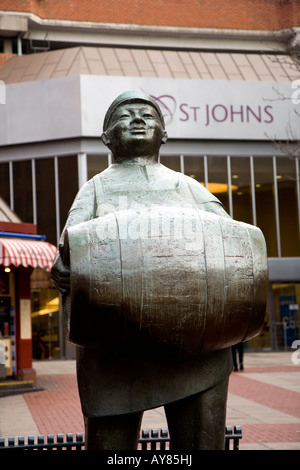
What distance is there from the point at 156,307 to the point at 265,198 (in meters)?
22.1

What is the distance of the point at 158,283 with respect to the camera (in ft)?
9.11

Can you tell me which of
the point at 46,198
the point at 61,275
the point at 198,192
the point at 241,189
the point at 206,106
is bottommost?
the point at 61,275

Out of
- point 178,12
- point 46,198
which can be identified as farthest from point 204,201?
point 178,12

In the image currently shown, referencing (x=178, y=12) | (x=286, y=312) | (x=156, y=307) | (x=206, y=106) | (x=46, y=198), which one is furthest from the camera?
(x=178, y=12)

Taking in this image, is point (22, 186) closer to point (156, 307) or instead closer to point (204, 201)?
point (204, 201)

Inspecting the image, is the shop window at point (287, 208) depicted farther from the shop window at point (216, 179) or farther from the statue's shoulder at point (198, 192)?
the statue's shoulder at point (198, 192)

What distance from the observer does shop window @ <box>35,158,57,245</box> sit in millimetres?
23141

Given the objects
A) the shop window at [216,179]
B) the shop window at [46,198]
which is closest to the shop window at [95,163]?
the shop window at [46,198]

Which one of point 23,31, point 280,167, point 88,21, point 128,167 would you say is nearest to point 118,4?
point 88,21

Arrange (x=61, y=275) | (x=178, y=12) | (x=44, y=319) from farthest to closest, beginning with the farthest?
(x=178, y=12)
(x=44, y=319)
(x=61, y=275)

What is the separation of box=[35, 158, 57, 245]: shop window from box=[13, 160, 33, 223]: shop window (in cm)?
30

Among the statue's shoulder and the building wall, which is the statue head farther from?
the building wall
